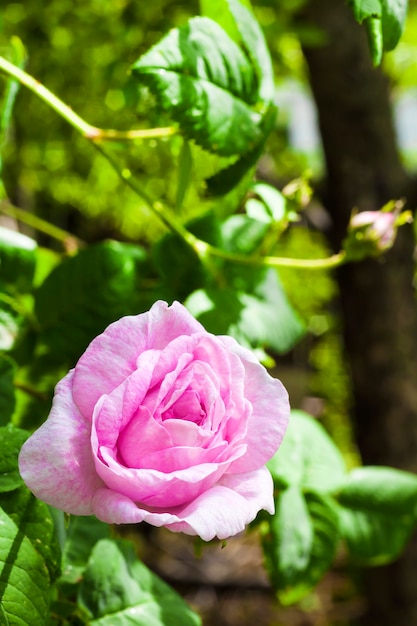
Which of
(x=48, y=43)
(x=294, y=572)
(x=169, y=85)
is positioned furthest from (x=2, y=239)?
(x=48, y=43)

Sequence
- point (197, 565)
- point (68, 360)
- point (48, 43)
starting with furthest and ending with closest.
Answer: point (197, 565) → point (48, 43) → point (68, 360)

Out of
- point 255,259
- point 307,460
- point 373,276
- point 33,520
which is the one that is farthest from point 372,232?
point 373,276

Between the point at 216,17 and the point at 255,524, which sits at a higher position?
the point at 216,17

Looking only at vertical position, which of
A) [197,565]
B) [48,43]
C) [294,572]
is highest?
[48,43]

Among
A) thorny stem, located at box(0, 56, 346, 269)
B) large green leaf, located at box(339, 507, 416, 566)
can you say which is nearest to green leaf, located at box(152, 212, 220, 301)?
thorny stem, located at box(0, 56, 346, 269)

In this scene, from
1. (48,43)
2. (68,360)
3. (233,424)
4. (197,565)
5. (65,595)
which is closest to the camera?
(233,424)

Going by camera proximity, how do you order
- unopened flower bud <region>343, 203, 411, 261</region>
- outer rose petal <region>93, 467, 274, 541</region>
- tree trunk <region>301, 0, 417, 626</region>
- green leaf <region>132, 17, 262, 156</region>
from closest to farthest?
outer rose petal <region>93, 467, 274, 541</region>
green leaf <region>132, 17, 262, 156</region>
unopened flower bud <region>343, 203, 411, 261</region>
tree trunk <region>301, 0, 417, 626</region>

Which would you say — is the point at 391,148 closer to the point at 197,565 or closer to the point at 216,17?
the point at 216,17

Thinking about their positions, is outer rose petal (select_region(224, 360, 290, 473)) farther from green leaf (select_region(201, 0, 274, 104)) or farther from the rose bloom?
green leaf (select_region(201, 0, 274, 104))
